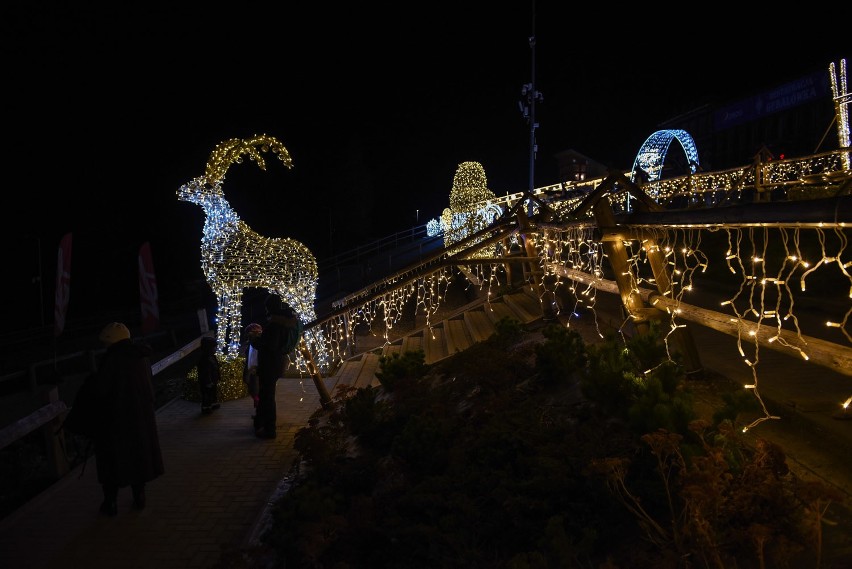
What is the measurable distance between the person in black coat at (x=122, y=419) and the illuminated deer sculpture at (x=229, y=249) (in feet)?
12.5

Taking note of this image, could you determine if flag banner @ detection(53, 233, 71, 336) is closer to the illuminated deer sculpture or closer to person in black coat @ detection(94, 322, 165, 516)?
the illuminated deer sculpture

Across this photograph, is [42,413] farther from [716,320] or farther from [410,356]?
[716,320]

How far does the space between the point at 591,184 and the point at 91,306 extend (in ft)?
73.9

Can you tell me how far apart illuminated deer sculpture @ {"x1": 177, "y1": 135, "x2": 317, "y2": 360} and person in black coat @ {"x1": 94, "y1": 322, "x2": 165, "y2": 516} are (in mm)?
3822

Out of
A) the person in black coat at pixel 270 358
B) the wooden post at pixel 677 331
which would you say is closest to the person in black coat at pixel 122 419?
the person in black coat at pixel 270 358

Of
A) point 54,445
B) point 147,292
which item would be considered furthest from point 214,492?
point 147,292

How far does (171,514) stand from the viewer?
15.2ft

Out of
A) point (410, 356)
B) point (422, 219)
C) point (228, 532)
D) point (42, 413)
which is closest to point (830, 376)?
point (410, 356)

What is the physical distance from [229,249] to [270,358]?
3.21 meters

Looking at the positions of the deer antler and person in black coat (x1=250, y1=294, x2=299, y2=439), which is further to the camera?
the deer antler

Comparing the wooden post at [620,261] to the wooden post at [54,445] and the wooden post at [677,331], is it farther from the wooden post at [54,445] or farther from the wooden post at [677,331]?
the wooden post at [54,445]

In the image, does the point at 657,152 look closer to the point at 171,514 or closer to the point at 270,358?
the point at 270,358

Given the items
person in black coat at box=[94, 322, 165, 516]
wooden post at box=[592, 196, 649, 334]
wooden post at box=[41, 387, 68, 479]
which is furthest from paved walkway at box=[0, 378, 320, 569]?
wooden post at box=[592, 196, 649, 334]

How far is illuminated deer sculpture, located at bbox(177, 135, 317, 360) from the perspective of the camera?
8688 millimetres
